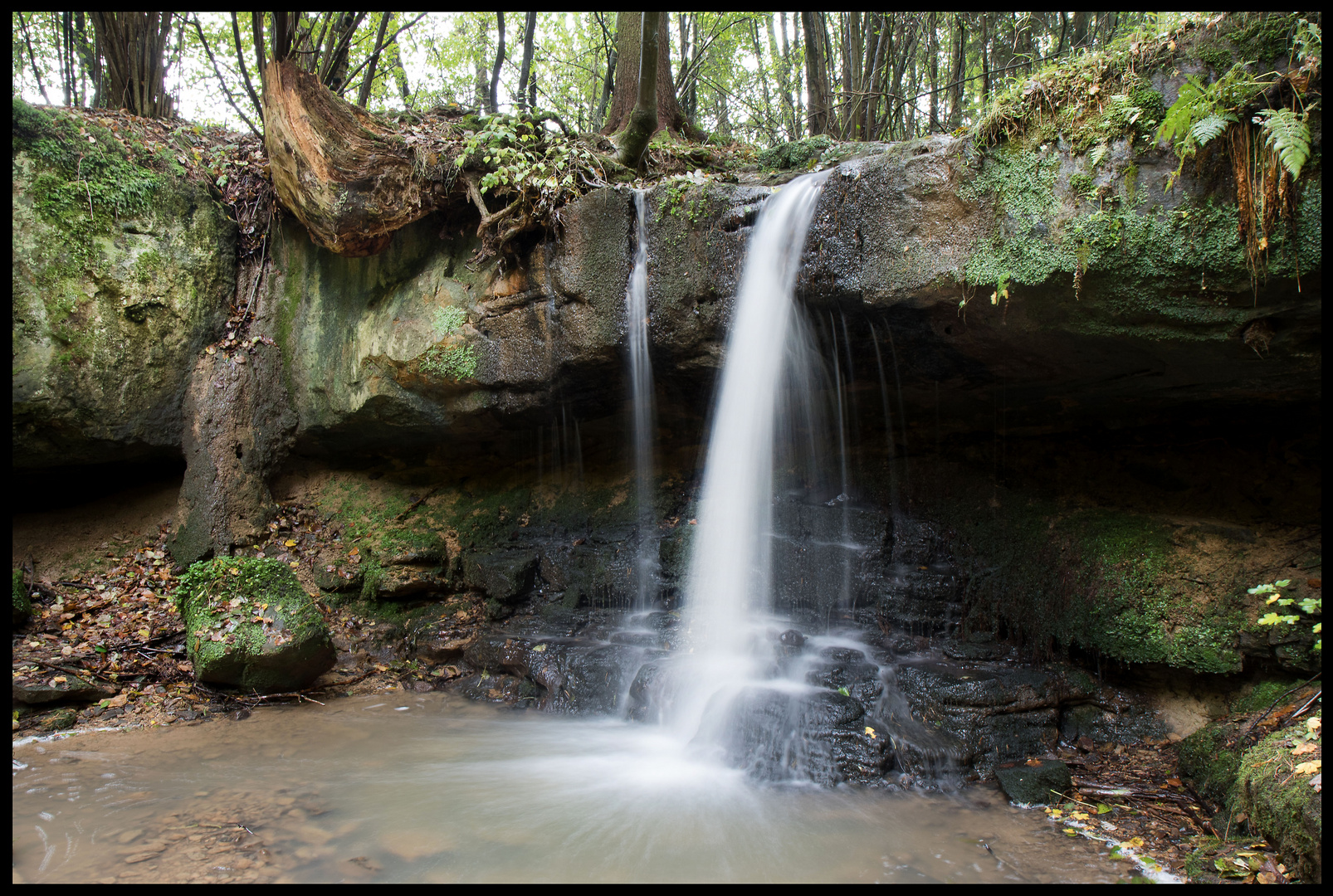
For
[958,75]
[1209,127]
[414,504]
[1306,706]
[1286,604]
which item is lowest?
[1306,706]

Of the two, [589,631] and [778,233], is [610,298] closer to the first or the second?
[778,233]

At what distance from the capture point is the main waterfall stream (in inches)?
142

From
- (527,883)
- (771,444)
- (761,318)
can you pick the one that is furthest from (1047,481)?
(527,883)

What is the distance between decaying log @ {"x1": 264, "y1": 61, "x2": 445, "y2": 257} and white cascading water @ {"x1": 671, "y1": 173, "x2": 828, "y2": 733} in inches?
133

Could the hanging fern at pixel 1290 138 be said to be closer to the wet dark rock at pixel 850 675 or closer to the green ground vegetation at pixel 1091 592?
the green ground vegetation at pixel 1091 592

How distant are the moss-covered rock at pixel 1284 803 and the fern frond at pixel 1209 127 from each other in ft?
10.7

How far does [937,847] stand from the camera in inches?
152

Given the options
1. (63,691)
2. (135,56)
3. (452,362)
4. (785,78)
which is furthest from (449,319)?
(785,78)

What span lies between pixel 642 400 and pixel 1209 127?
4.53 m

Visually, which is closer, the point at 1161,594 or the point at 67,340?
the point at 1161,594

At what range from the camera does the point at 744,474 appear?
657cm

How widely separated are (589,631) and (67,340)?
5.83 meters

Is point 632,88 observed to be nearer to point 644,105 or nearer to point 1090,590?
point 644,105

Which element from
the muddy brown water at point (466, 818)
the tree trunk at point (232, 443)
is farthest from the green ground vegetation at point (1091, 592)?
the tree trunk at point (232, 443)
